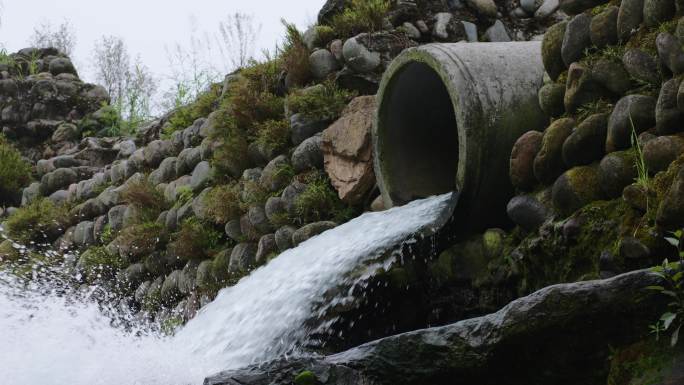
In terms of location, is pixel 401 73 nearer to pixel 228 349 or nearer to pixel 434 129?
pixel 434 129

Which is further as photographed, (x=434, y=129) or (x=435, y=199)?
(x=434, y=129)

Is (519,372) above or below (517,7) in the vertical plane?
below

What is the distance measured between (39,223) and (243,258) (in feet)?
13.9

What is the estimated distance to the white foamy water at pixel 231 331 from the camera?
3514mm

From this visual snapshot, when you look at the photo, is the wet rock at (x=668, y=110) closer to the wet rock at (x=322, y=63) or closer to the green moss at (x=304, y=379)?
the green moss at (x=304, y=379)

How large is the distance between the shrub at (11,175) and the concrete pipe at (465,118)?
7.26 m

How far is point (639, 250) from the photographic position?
2809 mm

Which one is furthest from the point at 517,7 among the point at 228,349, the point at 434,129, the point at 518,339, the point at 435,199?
the point at 518,339

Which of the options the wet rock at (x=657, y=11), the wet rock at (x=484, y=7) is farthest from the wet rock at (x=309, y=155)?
the wet rock at (x=657, y=11)

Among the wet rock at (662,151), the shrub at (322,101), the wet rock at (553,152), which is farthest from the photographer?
the shrub at (322,101)

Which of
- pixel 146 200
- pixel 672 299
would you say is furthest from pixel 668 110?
pixel 146 200

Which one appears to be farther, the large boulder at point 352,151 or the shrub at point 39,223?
the shrub at point 39,223

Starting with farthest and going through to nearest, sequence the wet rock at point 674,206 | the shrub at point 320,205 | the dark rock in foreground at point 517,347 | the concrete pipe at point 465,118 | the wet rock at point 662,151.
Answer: the shrub at point 320,205 → the concrete pipe at point 465,118 → the wet rock at point 662,151 → the wet rock at point 674,206 → the dark rock in foreground at point 517,347

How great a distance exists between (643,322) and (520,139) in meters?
2.00
